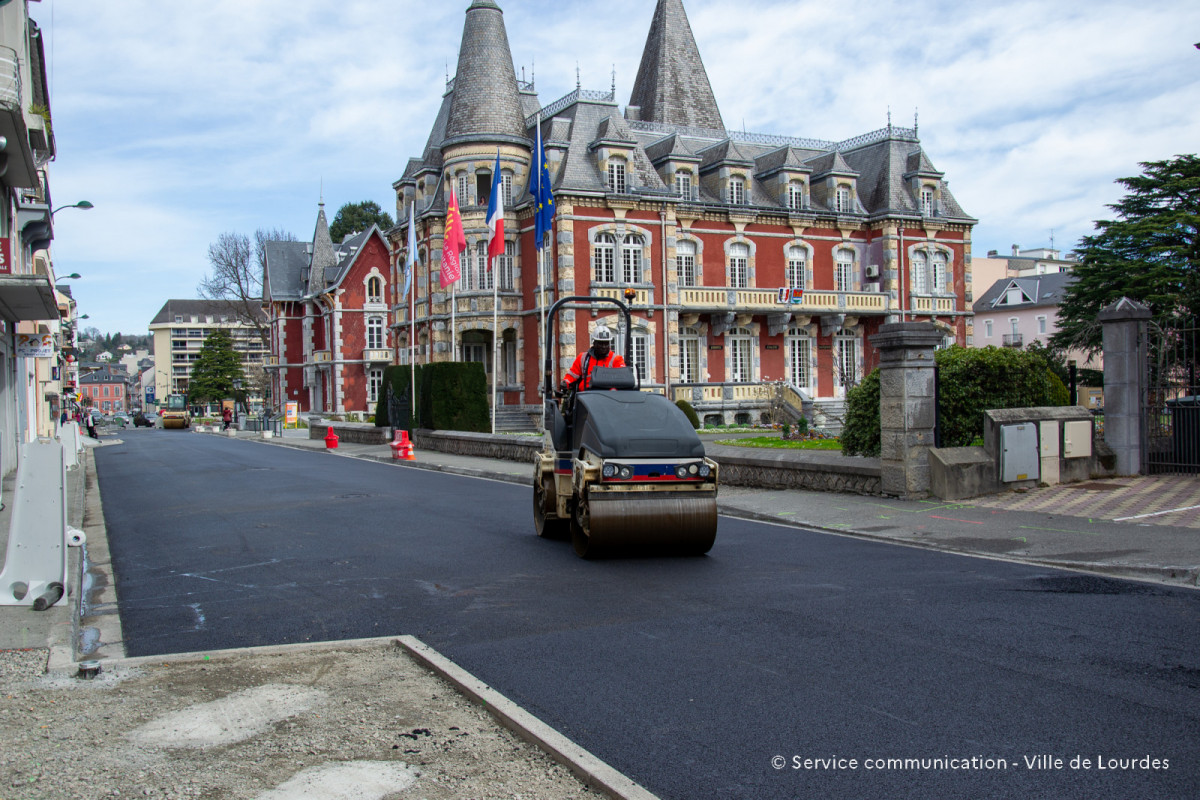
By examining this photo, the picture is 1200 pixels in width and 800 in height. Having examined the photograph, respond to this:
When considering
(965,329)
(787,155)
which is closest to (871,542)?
(787,155)

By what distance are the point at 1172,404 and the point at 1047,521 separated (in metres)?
4.57

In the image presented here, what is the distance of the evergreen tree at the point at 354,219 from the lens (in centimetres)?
8119

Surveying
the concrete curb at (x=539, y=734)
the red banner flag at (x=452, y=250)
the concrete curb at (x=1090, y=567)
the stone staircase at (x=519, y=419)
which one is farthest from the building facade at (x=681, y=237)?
the concrete curb at (x=539, y=734)

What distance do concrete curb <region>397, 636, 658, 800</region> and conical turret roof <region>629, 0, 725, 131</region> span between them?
43.7 m

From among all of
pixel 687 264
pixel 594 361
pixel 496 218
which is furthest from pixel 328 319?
pixel 594 361


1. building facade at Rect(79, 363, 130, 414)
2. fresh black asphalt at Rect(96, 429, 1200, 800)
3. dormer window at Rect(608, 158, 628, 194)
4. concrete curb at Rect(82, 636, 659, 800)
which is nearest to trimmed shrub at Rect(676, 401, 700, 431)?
dormer window at Rect(608, 158, 628, 194)

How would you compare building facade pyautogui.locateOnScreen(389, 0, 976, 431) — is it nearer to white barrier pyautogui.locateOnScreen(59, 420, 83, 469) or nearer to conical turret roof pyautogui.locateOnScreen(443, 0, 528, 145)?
conical turret roof pyautogui.locateOnScreen(443, 0, 528, 145)

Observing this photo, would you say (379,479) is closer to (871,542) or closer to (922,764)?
(871,542)

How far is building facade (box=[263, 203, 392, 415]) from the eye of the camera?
2416 inches

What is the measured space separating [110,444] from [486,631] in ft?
140

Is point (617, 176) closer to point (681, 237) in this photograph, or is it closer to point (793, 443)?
point (681, 237)

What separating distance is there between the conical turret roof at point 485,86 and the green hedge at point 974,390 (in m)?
27.6

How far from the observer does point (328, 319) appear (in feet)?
206

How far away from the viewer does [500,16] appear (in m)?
41.2
